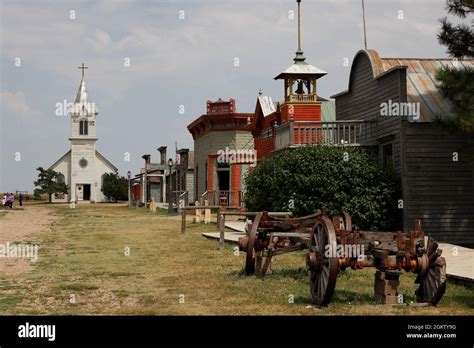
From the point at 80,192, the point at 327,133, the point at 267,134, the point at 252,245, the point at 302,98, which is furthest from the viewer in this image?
the point at 80,192

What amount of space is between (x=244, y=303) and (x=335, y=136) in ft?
44.0

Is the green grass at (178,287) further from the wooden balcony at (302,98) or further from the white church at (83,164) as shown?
the white church at (83,164)

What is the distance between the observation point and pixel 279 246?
13.0 metres

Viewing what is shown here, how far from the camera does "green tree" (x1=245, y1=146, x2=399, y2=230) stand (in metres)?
19.4

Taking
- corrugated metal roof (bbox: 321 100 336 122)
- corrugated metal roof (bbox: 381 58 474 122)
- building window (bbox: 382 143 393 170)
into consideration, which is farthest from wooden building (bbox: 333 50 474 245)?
corrugated metal roof (bbox: 321 100 336 122)

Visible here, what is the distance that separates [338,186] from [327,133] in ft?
11.1

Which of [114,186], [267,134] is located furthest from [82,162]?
[267,134]

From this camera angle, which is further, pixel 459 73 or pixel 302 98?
pixel 302 98

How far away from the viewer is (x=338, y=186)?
19.4 m

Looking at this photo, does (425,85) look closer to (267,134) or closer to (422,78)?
(422,78)

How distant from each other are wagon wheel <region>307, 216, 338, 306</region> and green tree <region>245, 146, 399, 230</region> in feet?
30.9

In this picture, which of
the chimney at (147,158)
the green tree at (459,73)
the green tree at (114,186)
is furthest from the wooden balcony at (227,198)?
the green tree at (114,186)

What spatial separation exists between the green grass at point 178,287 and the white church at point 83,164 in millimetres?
61224
